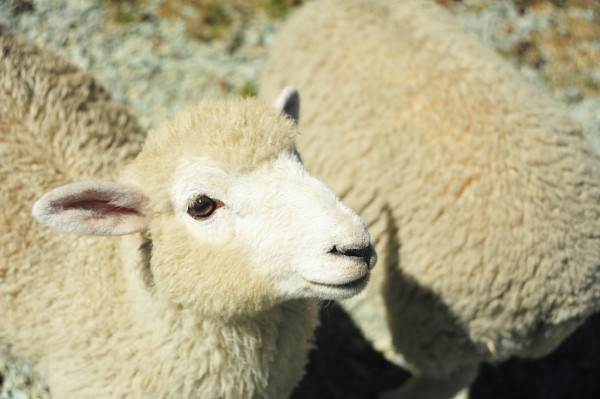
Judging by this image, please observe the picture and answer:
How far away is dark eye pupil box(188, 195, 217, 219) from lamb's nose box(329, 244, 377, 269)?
0.62 metres

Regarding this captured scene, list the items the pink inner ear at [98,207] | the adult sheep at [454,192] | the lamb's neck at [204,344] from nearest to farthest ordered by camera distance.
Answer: the pink inner ear at [98,207] → the lamb's neck at [204,344] → the adult sheep at [454,192]

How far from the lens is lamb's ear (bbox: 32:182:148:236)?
8.75 feet

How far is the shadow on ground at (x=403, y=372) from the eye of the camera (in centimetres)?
549

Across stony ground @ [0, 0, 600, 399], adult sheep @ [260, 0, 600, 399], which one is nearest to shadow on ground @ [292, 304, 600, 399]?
stony ground @ [0, 0, 600, 399]

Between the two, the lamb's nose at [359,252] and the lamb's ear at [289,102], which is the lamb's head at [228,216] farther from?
the lamb's ear at [289,102]

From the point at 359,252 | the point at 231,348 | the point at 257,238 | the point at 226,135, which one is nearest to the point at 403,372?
the point at 231,348

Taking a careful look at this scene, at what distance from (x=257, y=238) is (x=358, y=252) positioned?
0.47 m

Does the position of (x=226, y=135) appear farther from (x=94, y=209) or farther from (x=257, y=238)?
(x=94, y=209)

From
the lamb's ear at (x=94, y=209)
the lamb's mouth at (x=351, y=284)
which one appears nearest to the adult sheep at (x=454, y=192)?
the lamb's mouth at (x=351, y=284)


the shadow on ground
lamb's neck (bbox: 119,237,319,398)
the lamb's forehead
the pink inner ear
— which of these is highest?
the lamb's forehead

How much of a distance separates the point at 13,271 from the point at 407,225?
262cm

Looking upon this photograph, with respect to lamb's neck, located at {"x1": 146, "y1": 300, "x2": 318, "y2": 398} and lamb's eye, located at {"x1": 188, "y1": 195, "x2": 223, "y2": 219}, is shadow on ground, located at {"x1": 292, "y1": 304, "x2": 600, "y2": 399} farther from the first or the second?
lamb's eye, located at {"x1": 188, "y1": 195, "x2": 223, "y2": 219}

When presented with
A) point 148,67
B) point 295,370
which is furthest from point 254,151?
point 148,67

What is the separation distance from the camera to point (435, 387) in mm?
4816
